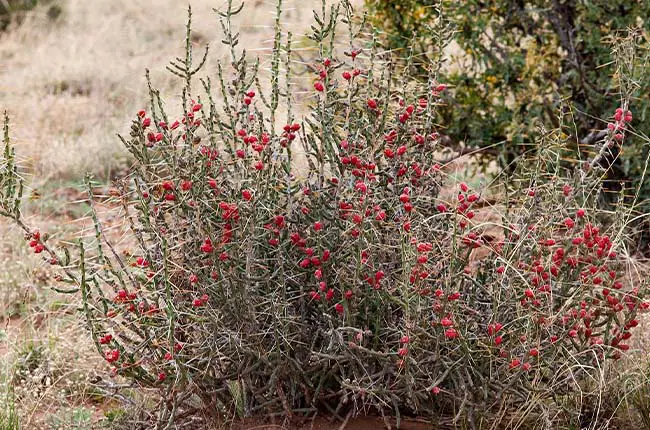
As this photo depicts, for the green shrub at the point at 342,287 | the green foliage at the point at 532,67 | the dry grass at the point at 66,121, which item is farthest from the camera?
the green foliage at the point at 532,67

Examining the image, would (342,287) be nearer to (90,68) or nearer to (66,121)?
(66,121)

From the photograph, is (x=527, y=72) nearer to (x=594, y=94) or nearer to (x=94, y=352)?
(x=594, y=94)

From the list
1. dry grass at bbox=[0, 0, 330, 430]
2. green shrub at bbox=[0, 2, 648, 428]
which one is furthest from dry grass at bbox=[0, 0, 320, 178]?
green shrub at bbox=[0, 2, 648, 428]

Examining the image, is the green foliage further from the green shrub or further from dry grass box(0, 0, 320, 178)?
the green shrub

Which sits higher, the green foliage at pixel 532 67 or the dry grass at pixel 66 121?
the green foliage at pixel 532 67

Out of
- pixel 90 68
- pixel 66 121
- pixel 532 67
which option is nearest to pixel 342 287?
pixel 532 67

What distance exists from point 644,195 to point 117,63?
20.8 feet

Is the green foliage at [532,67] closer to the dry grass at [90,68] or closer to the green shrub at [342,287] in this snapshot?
the dry grass at [90,68]

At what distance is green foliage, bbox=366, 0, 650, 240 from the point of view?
4.67m

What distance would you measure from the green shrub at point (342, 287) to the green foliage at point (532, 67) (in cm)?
169

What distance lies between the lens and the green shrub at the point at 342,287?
2.87m

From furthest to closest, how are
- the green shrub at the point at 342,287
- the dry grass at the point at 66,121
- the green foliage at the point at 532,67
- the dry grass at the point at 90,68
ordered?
the dry grass at the point at 90,68, the green foliage at the point at 532,67, the dry grass at the point at 66,121, the green shrub at the point at 342,287

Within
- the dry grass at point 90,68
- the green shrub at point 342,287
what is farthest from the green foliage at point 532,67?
the green shrub at point 342,287

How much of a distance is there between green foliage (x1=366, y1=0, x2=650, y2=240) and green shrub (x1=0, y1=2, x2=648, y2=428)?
66.5 inches
